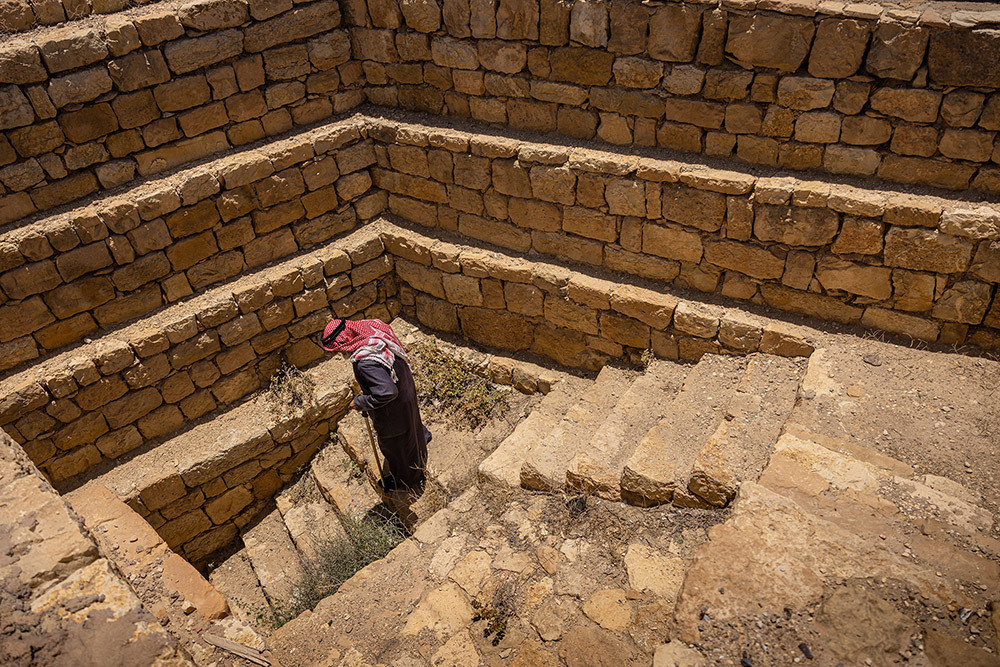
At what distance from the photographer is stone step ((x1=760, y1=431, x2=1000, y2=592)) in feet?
10.7

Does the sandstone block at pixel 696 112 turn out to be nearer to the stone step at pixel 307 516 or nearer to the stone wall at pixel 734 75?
the stone wall at pixel 734 75

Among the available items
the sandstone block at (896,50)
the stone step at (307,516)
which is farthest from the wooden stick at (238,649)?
the sandstone block at (896,50)

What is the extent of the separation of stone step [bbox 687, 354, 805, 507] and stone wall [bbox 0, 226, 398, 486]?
4165 millimetres

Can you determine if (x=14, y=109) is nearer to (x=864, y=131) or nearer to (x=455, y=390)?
(x=455, y=390)

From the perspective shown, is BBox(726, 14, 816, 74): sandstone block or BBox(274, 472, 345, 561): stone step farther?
BBox(274, 472, 345, 561): stone step

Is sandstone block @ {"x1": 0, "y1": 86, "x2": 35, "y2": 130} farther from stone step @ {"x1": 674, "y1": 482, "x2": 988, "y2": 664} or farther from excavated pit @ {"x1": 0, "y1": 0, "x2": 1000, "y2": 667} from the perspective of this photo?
stone step @ {"x1": 674, "y1": 482, "x2": 988, "y2": 664}

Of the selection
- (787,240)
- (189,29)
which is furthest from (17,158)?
(787,240)

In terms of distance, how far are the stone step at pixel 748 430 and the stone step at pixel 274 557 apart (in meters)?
3.87

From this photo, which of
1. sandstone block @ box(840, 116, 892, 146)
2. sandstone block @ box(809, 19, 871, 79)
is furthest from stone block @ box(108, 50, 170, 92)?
sandstone block @ box(840, 116, 892, 146)

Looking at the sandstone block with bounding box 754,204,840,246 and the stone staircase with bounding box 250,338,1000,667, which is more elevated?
the sandstone block with bounding box 754,204,840,246

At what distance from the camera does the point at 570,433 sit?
5387 millimetres

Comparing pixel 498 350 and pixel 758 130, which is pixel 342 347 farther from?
pixel 758 130

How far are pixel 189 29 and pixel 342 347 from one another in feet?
10.1

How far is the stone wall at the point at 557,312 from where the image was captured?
550 cm
